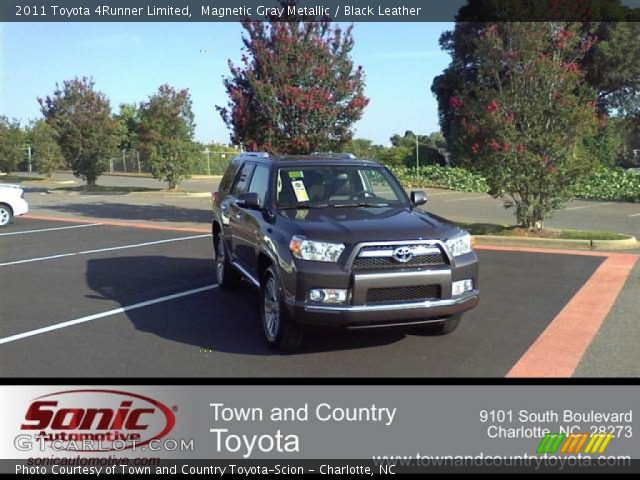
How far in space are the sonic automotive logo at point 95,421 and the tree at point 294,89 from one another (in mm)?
11017

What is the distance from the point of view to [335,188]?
6418 millimetres

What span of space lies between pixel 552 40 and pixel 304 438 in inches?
429

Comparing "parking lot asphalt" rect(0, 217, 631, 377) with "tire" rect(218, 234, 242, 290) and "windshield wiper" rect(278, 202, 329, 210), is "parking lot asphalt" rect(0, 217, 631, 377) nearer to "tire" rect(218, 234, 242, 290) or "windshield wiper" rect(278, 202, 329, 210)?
"tire" rect(218, 234, 242, 290)

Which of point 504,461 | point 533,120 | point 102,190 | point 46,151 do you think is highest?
point 46,151

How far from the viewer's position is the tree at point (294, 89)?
14664mm

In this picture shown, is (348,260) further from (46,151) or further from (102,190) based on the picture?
(46,151)

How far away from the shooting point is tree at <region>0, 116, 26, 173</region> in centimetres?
4131

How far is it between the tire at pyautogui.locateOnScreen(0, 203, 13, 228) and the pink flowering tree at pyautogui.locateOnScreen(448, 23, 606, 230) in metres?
11.8

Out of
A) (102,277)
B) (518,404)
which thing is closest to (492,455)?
(518,404)

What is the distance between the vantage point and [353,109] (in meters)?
15.1

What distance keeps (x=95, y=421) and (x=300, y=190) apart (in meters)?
3.08

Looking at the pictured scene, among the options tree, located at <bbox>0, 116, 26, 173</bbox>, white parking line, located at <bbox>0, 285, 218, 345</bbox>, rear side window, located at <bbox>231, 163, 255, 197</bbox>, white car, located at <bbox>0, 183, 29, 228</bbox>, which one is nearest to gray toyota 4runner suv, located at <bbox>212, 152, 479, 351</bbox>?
rear side window, located at <bbox>231, 163, 255, 197</bbox>

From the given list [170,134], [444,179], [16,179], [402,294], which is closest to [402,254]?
[402,294]

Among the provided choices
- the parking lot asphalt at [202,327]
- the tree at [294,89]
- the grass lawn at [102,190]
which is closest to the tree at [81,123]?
the grass lawn at [102,190]
